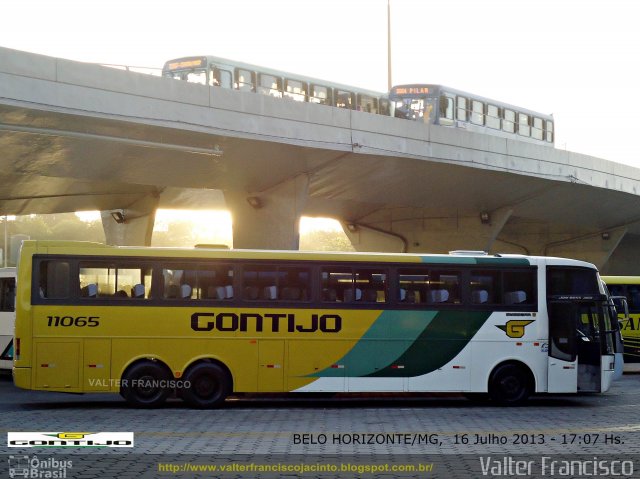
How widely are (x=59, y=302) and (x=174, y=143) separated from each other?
1355 centimetres

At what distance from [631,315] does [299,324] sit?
45.3 ft

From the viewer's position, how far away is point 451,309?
18.8m

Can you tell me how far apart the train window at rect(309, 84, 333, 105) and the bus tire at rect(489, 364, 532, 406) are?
21508 millimetres

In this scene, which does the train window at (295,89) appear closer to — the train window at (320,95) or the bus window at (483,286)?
the train window at (320,95)

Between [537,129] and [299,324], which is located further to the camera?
[537,129]

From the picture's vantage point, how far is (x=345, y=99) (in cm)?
4081

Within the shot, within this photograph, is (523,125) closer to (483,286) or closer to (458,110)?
(458,110)

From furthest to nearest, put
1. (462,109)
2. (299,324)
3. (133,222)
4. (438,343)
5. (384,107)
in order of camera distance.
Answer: (133,222) → (462,109) → (384,107) → (438,343) → (299,324)

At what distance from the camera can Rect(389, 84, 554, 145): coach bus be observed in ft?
140

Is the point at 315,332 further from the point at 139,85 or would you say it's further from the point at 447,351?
the point at 139,85

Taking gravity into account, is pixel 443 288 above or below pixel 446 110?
below

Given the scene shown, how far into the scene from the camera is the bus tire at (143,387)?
58.4 ft

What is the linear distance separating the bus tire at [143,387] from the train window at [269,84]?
20.4m

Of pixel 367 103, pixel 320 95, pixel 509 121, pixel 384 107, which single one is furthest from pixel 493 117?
pixel 320 95
